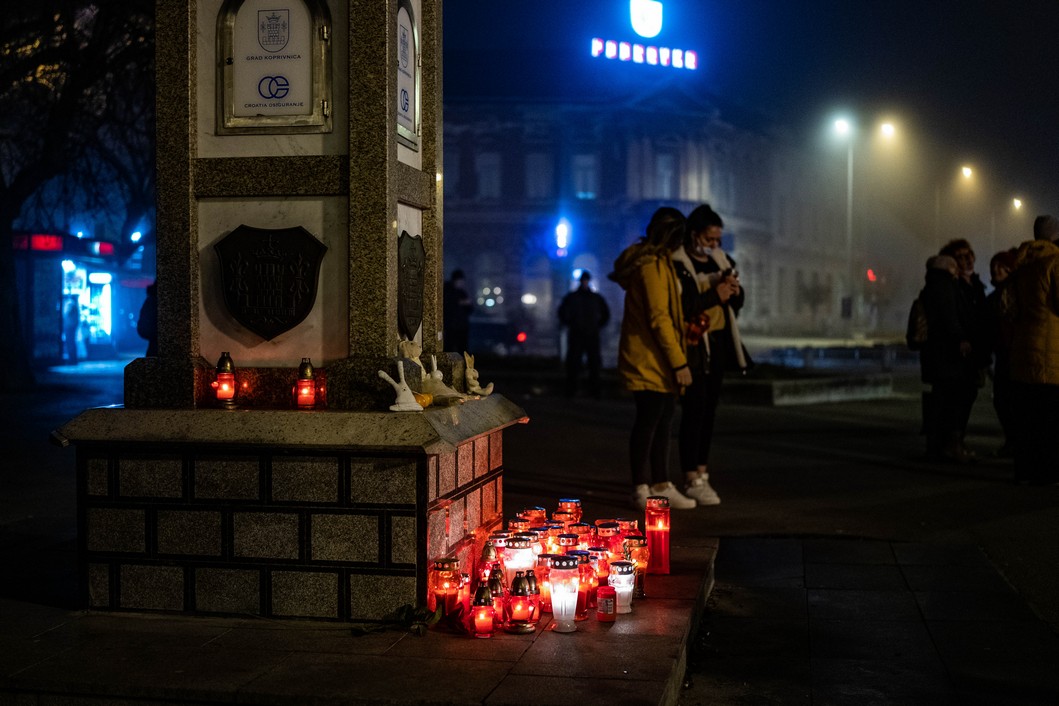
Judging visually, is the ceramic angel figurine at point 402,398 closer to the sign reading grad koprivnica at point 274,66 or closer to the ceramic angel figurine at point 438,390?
the ceramic angel figurine at point 438,390

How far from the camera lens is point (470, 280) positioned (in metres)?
68.1

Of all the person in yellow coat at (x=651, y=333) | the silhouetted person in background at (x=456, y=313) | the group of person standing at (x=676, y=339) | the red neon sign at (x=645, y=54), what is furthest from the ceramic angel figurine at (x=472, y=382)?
the red neon sign at (x=645, y=54)

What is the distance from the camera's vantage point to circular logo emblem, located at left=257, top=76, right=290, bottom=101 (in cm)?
527

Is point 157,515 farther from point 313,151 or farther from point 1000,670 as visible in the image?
point 1000,670

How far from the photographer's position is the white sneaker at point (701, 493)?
872 cm

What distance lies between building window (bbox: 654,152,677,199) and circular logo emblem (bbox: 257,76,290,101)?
65.2 m

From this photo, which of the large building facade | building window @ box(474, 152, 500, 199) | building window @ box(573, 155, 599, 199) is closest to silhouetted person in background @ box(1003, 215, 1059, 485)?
the large building facade

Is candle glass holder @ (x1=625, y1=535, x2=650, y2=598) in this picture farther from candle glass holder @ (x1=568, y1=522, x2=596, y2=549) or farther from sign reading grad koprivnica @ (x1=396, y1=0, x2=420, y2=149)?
sign reading grad koprivnica @ (x1=396, y1=0, x2=420, y2=149)

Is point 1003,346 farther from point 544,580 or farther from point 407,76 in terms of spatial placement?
point 544,580

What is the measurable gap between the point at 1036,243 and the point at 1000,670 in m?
5.88

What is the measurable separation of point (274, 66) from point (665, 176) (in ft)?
217

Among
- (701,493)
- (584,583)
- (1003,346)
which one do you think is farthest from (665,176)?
(584,583)

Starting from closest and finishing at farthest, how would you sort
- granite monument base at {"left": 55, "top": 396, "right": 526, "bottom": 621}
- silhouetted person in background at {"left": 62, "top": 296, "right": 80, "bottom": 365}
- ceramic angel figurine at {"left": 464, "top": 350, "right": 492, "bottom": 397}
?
1. granite monument base at {"left": 55, "top": 396, "right": 526, "bottom": 621}
2. ceramic angel figurine at {"left": 464, "top": 350, "right": 492, "bottom": 397}
3. silhouetted person in background at {"left": 62, "top": 296, "right": 80, "bottom": 365}

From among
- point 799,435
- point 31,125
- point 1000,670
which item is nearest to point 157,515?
point 1000,670
